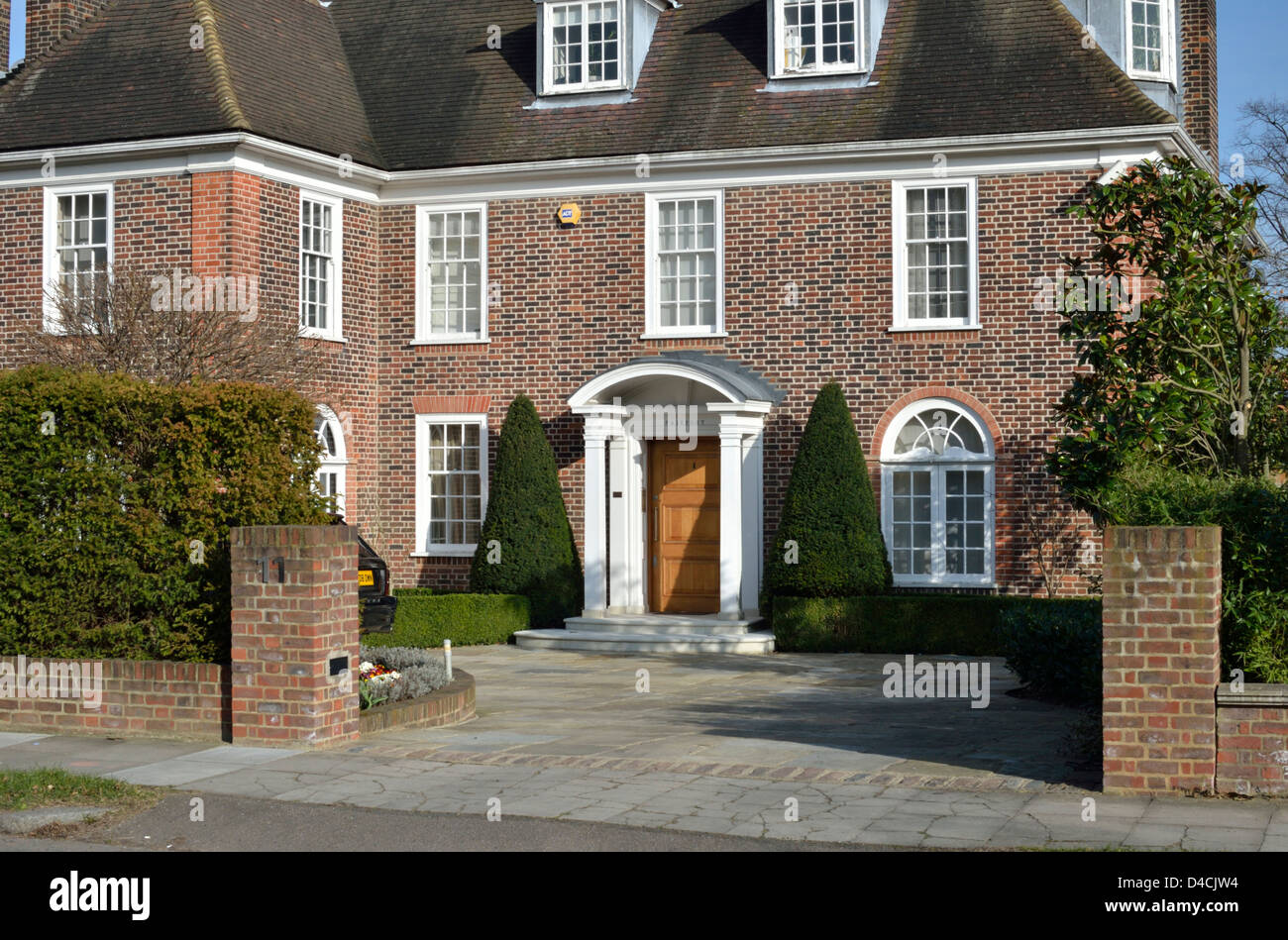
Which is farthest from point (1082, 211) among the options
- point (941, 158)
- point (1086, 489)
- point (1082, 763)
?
point (941, 158)

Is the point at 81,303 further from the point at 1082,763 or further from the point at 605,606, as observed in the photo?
the point at 1082,763

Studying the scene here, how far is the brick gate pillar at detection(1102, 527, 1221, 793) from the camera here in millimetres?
9539

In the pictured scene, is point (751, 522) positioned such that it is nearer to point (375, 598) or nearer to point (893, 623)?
point (893, 623)

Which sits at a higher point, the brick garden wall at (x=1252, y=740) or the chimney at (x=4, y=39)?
the chimney at (x=4, y=39)

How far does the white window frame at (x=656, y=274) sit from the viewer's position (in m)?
22.2

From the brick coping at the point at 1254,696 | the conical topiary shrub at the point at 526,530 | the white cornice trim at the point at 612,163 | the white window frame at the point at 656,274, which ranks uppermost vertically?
the white cornice trim at the point at 612,163

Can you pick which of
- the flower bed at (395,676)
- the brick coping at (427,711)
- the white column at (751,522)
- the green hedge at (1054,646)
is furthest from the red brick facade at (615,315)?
the brick coping at (427,711)

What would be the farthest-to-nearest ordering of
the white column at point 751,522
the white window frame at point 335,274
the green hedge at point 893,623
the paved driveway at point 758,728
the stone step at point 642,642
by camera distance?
the white window frame at point 335,274 → the white column at point 751,522 → the stone step at point 642,642 → the green hedge at point 893,623 → the paved driveway at point 758,728

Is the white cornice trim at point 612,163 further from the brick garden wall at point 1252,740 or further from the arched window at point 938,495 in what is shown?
the brick garden wall at point 1252,740

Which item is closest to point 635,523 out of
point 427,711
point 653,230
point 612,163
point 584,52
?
point 653,230

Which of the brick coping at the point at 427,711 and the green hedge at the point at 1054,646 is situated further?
the green hedge at the point at 1054,646

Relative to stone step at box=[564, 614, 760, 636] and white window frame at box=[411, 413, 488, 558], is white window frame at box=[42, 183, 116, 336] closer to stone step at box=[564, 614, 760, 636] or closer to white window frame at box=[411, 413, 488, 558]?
white window frame at box=[411, 413, 488, 558]

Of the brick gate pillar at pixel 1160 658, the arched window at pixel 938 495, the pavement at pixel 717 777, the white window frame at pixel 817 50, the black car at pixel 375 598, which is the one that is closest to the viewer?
the pavement at pixel 717 777

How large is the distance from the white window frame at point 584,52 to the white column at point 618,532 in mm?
5417
